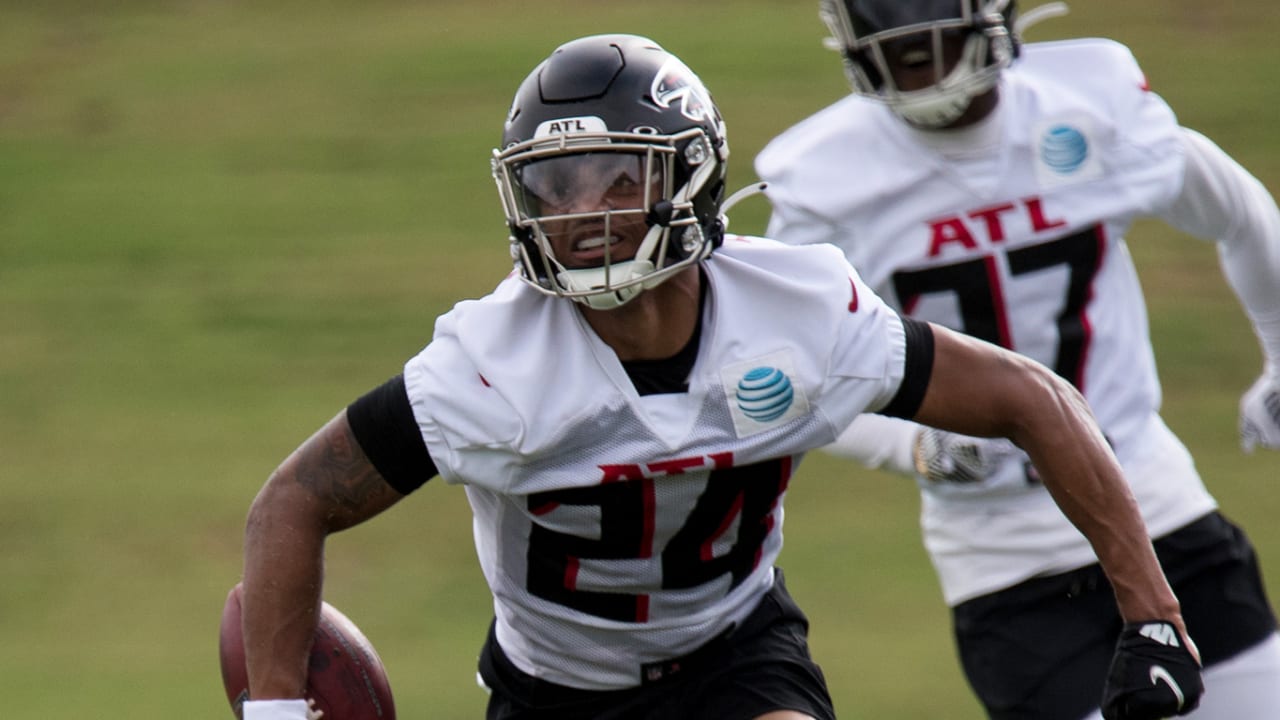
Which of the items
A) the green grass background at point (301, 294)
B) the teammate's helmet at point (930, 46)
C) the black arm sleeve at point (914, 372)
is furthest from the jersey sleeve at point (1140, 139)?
the green grass background at point (301, 294)

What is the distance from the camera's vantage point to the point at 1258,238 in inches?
201

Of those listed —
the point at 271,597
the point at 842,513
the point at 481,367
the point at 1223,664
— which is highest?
the point at 481,367

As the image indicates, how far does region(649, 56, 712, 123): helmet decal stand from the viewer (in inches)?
153

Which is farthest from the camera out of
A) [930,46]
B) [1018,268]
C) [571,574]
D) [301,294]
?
[301,294]

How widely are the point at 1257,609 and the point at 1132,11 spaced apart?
11629mm

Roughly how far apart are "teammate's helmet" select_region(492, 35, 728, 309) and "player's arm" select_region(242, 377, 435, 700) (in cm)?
37

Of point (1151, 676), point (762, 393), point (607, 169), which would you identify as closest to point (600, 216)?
point (607, 169)

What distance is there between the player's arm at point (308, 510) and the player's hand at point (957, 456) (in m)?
1.36

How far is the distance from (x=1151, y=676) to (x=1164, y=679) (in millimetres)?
24

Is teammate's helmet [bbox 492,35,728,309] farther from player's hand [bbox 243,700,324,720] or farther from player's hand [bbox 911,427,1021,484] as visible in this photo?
player's hand [bbox 911,427,1021,484]

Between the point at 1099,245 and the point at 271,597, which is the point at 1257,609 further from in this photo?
the point at 271,597

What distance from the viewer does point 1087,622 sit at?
4.70 meters

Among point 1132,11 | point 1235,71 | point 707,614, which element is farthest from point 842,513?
point 1132,11

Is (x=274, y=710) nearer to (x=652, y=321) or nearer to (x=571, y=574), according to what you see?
(x=571, y=574)
